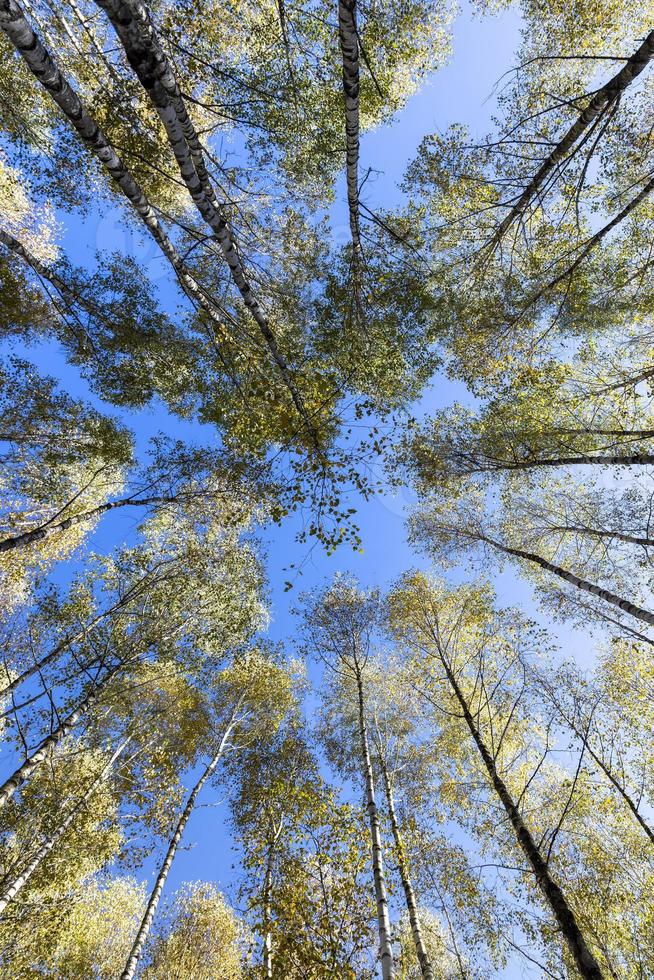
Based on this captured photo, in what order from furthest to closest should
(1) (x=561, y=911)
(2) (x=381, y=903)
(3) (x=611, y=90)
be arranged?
(2) (x=381, y=903) → (1) (x=561, y=911) → (3) (x=611, y=90)

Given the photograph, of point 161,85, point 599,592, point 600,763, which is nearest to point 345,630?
point 600,763

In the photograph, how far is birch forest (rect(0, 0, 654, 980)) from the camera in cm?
635

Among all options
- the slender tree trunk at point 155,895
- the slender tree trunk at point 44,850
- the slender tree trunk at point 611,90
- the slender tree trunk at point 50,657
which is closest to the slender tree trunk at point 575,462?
the slender tree trunk at point 611,90

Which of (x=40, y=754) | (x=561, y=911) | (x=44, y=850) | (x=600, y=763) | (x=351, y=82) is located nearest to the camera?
(x=351, y=82)

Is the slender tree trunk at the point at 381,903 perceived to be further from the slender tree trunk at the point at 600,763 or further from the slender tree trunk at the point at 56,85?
the slender tree trunk at the point at 56,85

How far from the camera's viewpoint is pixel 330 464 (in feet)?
20.1

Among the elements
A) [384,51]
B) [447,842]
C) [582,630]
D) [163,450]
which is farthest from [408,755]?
[384,51]

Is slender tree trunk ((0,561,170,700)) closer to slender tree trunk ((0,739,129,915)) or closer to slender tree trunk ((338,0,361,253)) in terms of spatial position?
slender tree trunk ((0,739,129,915))

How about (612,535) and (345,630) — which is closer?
(612,535)

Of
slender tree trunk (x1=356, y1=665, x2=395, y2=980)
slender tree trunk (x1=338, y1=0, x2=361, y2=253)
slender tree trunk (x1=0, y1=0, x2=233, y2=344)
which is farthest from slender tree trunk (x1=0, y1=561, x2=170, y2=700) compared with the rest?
slender tree trunk (x1=338, y1=0, x2=361, y2=253)

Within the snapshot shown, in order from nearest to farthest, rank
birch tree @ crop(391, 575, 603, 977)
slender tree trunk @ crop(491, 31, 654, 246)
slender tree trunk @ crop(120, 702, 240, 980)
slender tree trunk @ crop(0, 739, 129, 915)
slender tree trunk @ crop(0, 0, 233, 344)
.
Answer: slender tree trunk @ crop(0, 0, 233, 344) < slender tree trunk @ crop(491, 31, 654, 246) < slender tree trunk @ crop(0, 739, 129, 915) < slender tree trunk @ crop(120, 702, 240, 980) < birch tree @ crop(391, 575, 603, 977)

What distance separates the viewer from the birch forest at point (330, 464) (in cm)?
635

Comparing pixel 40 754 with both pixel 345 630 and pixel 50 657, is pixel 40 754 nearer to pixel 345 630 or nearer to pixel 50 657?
pixel 50 657

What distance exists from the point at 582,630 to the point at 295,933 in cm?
883
